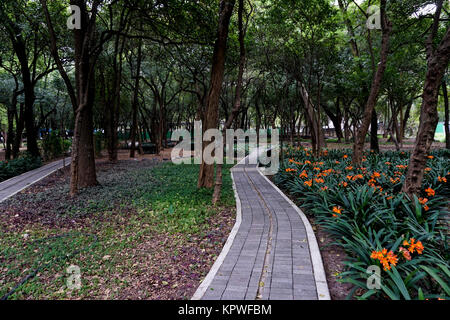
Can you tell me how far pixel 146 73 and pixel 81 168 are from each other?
11.8 meters

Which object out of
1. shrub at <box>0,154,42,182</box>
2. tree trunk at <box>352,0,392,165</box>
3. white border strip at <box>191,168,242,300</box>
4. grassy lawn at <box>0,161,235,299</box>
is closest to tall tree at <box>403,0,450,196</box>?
tree trunk at <box>352,0,392,165</box>

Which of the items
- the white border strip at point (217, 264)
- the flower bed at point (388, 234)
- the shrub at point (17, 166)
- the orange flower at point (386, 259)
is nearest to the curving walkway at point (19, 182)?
the shrub at point (17, 166)

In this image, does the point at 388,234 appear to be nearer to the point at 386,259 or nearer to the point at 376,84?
the point at 386,259

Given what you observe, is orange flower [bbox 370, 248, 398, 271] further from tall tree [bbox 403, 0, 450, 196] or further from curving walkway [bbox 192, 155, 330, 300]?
tall tree [bbox 403, 0, 450, 196]

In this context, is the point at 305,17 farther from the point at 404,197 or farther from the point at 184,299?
the point at 184,299

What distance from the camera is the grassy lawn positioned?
10.9ft

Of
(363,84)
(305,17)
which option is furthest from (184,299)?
(363,84)

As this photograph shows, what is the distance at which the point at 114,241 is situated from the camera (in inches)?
181

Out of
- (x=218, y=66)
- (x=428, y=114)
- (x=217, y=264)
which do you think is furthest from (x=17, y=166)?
(x=428, y=114)

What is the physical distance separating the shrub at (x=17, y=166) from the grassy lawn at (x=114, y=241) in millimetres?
4417

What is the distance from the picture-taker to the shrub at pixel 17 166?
10701 millimetres

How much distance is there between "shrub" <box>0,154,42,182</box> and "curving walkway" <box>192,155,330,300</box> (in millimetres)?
10454

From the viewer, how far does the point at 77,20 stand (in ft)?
24.1
